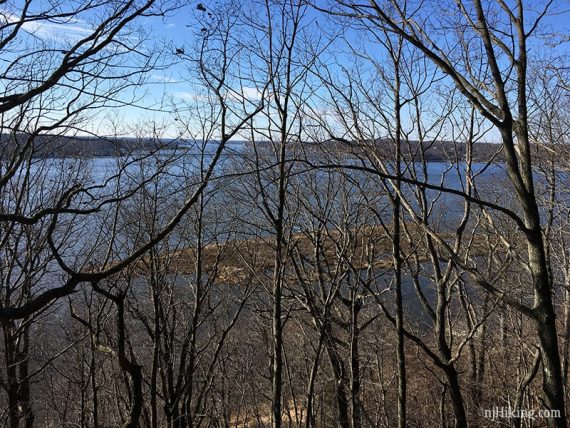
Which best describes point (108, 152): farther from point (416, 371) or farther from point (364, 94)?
point (416, 371)

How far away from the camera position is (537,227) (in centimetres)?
291

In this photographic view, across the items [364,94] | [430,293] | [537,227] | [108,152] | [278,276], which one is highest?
[364,94]

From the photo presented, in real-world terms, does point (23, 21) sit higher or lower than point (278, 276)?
higher

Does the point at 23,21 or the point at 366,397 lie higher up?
the point at 23,21

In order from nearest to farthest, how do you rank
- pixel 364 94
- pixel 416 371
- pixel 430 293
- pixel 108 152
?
pixel 108 152 < pixel 364 94 < pixel 416 371 < pixel 430 293

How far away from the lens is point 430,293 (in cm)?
1945

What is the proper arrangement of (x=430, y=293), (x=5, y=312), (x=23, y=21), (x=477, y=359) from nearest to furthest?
(x=5, y=312) < (x=23, y=21) < (x=477, y=359) < (x=430, y=293)

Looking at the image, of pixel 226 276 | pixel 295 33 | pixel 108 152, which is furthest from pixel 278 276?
pixel 226 276

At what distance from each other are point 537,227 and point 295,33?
159 inches

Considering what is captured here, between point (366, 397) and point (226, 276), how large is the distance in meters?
8.32

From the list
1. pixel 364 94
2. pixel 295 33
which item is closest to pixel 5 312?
pixel 295 33

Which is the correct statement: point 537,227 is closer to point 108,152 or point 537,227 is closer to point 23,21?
point 23,21

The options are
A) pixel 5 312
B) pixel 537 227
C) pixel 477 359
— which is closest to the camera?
pixel 5 312

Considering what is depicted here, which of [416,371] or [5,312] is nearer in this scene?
[5,312]
